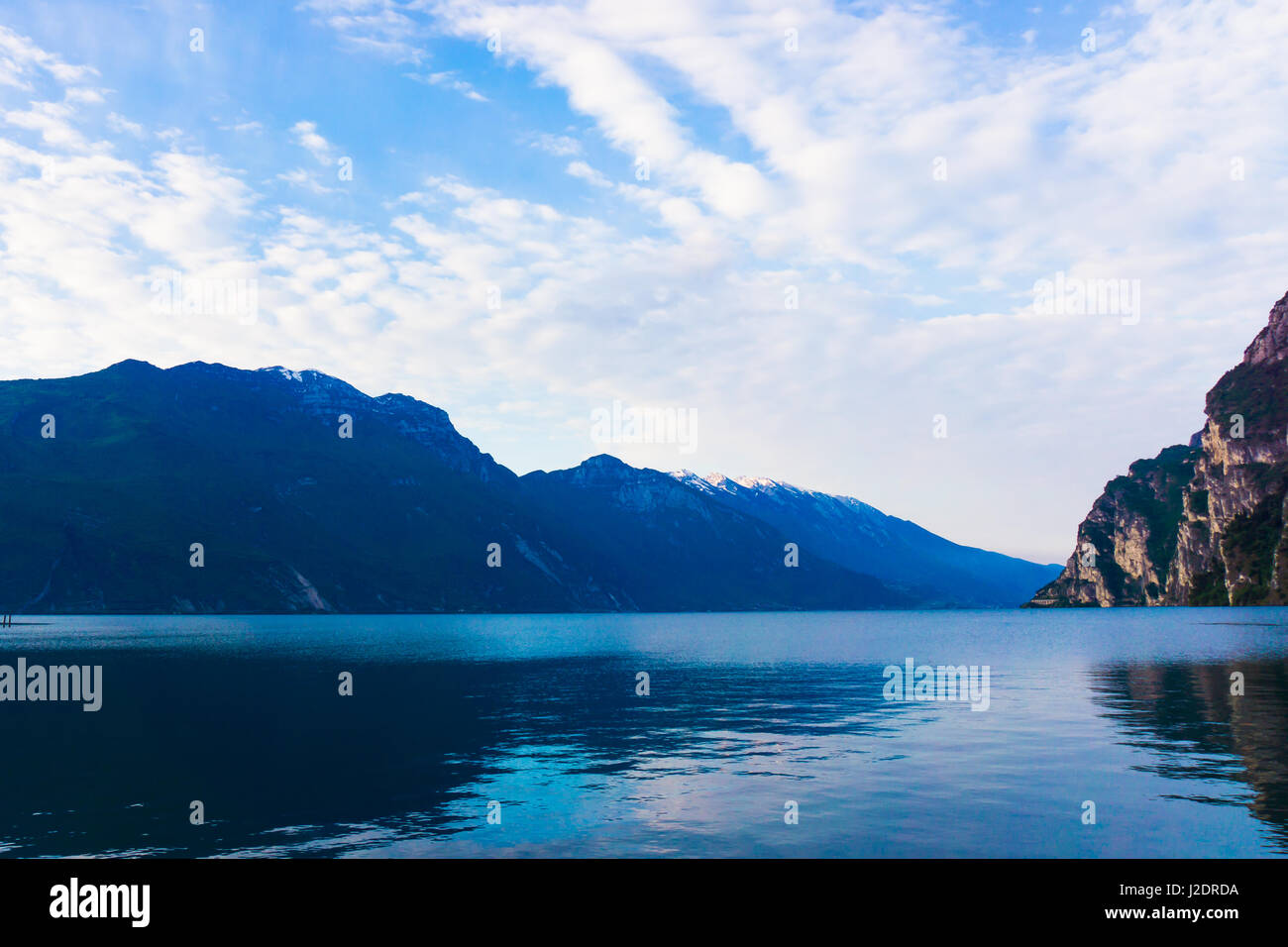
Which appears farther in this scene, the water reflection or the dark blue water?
the water reflection

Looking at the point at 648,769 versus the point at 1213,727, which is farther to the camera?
the point at 1213,727

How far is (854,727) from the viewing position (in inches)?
2250

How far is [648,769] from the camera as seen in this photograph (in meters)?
42.7

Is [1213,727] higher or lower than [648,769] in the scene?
lower

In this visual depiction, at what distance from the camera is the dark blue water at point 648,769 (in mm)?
29531

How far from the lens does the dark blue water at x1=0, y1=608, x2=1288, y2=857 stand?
29.5 meters

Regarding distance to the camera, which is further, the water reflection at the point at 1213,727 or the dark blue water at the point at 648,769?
the water reflection at the point at 1213,727
